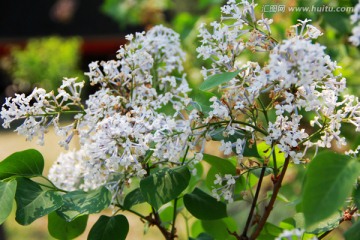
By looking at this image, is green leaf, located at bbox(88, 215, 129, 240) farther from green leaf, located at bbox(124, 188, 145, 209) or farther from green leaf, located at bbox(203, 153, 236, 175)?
green leaf, located at bbox(203, 153, 236, 175)

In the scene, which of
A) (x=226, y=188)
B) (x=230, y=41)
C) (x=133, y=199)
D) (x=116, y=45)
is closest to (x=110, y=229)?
(x=133, y=199)

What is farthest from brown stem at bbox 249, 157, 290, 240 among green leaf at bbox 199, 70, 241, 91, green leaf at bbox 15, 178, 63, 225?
green leaf at bbox 15, 178, 63, 225

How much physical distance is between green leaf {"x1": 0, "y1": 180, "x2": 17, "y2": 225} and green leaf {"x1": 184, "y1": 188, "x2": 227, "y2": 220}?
24 cm

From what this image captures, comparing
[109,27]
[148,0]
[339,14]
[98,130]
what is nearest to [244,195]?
[98,130]

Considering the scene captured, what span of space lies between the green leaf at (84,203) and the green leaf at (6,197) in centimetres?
7

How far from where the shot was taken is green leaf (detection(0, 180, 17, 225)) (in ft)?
2.40

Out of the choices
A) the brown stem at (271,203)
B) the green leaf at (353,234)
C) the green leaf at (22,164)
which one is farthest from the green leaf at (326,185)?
the green leaf at (22,164)

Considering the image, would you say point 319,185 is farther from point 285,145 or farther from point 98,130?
point 98,130

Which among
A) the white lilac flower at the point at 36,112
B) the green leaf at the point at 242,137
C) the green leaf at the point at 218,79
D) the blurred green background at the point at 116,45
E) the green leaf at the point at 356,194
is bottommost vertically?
the green leaf at the point at 356,194

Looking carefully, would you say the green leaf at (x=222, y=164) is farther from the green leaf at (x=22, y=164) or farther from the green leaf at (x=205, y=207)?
the green leaf at (x=22, y=164)

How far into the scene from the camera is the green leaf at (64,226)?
863 millimetres

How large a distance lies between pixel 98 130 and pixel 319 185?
1.02 ft

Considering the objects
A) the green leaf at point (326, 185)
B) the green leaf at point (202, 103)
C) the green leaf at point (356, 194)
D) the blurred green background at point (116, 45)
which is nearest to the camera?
the green leaf at point (326, 185)

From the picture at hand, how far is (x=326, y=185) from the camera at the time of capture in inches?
22.9
